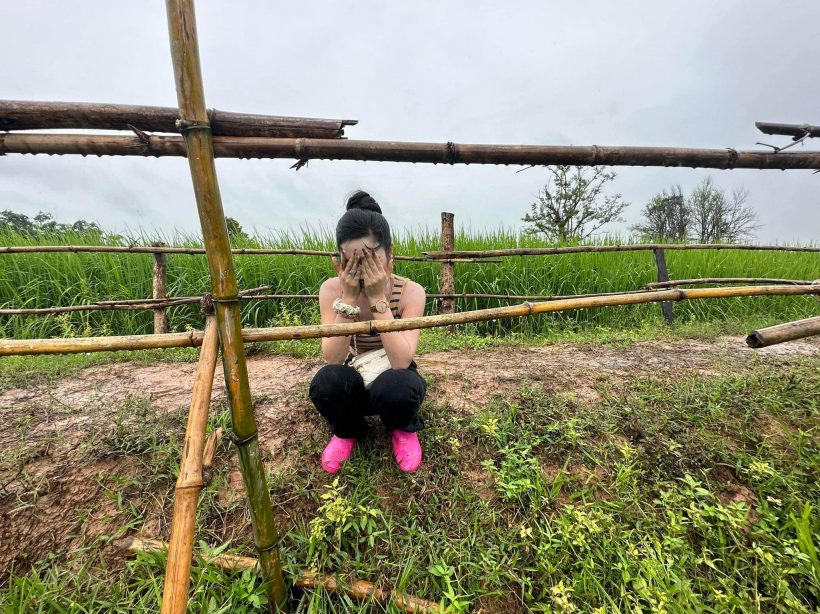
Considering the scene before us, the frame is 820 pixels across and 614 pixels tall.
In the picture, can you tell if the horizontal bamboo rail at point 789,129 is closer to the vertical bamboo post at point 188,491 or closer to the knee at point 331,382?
the knee at point 331,382

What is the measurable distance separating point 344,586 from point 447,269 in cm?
357

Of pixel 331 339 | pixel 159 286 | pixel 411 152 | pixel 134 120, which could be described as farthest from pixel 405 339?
pixel 159 286

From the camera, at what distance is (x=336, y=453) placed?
176cm

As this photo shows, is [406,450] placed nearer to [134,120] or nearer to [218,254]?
[218,254]

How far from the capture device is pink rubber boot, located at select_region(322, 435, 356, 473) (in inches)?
68.5

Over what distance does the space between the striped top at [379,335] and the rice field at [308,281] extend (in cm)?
284

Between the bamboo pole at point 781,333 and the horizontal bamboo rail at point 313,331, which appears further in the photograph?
the bamboo pole at point 781,333

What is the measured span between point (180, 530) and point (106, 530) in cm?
104

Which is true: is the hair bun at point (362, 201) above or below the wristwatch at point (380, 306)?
above

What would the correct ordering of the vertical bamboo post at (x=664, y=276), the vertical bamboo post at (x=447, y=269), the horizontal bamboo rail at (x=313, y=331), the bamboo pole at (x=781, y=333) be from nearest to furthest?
the horizontal bamboo rail at (x=313, y=331) < the bamboo pole at (x=781, y=333) < the vertical bamboo post at (x=447, y=269) < the vertical bamboo post at (x=664, y=276)

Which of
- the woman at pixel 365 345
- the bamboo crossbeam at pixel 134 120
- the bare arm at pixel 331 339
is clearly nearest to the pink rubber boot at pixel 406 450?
the woman at pixel 365 345

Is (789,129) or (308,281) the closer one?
(789,129)

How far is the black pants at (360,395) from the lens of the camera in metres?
1.65

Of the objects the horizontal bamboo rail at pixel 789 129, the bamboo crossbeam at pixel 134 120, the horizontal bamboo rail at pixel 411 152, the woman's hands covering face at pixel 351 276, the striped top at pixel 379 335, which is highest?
the horizontal bamboo rail at pixel 789 129
